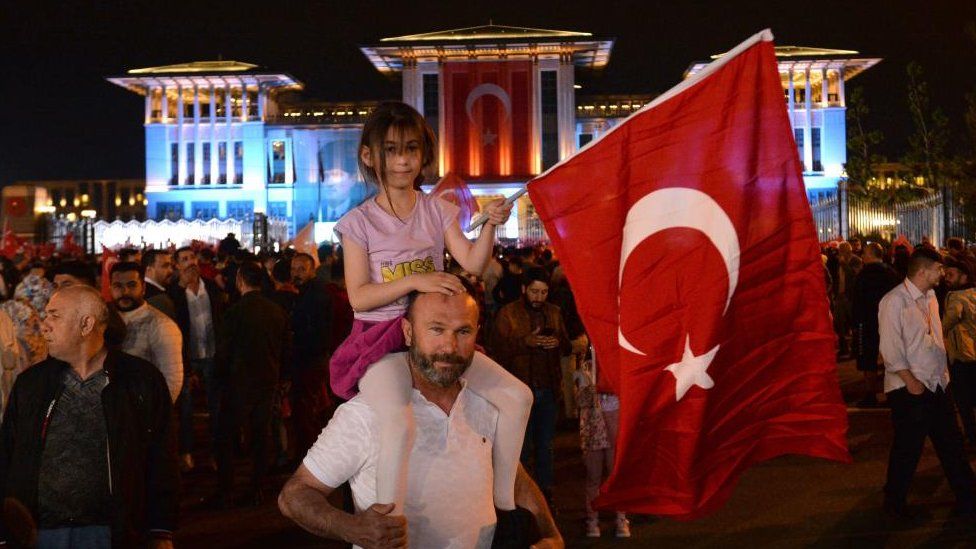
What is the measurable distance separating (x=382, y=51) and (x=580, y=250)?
5827 cm

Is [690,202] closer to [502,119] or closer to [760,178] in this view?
[760,178]

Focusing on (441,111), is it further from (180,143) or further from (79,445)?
(79,445)

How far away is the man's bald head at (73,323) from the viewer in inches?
167

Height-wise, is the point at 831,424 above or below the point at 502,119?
below

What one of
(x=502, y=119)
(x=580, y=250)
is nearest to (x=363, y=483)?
(x=580, y=250)

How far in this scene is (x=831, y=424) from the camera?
3.80 metres

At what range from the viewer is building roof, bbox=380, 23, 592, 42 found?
59.1m

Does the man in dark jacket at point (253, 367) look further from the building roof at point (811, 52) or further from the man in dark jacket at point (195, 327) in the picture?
the building roof at point (811, 52)

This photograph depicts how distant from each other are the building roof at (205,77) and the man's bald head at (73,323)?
63.1 meters

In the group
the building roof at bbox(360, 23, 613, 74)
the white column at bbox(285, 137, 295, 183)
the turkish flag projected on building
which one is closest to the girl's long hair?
the turkish flag projected on building

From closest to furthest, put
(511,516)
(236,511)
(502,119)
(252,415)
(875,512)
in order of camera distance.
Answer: (511,516), (875,512), (236,511), (252,415), (502,119)

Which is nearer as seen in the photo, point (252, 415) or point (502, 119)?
point (252, 415)

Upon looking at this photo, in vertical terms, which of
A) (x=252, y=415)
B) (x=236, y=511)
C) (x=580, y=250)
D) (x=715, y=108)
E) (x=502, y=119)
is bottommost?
(x=236, y=511)

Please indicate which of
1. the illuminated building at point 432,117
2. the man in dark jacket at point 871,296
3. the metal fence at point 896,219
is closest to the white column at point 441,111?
the illuminated building at point 432,117
